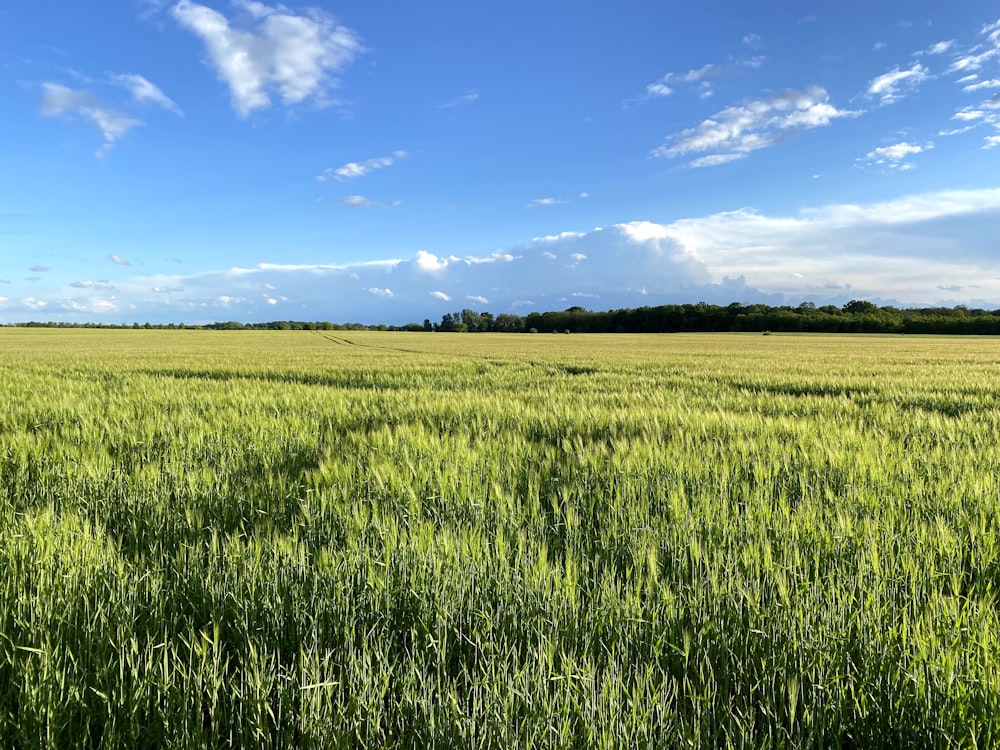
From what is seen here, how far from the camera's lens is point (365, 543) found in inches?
82.6

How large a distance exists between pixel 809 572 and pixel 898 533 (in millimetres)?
558

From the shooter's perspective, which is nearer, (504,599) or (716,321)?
(504,599)

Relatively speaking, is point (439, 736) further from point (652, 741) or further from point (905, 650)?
point (905, 650)

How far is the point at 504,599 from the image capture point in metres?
1.69

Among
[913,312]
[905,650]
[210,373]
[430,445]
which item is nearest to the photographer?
[905,650]

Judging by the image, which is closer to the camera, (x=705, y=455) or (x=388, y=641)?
(x=388, y=641)

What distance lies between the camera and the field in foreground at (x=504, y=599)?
129cm

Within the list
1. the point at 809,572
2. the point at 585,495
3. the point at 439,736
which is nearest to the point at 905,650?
the point at 809,572

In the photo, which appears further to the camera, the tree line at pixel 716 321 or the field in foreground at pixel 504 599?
the tree line at pixel 716 321

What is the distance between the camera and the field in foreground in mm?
1286

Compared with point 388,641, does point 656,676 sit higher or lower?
lower

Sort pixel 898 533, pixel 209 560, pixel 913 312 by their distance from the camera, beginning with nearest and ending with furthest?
pixel 209 560 < pixel 898 533 < pixel 913 312

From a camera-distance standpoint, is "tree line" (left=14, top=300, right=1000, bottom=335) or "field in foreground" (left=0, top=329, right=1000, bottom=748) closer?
"field in foreground" (left=0, top=329, right=1000, bottom=748)

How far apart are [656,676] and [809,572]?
3.14ft
